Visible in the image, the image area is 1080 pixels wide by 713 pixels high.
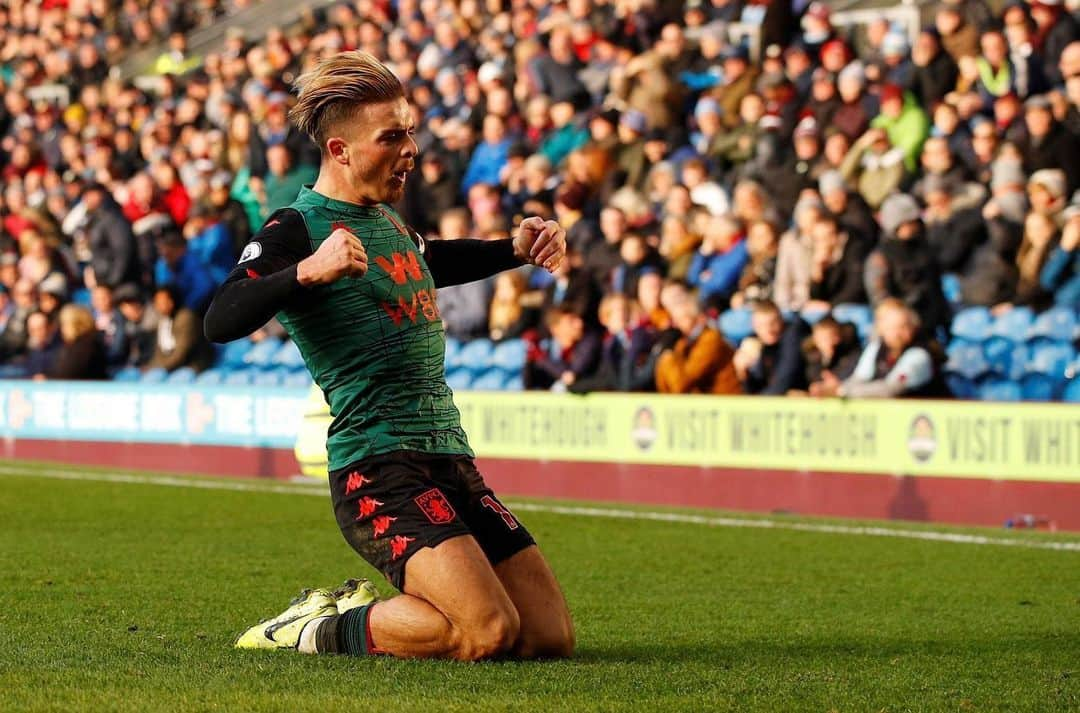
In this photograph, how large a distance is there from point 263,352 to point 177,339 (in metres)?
0.92

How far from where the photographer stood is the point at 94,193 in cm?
2175

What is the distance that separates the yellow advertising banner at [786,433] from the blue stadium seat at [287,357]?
3.18m

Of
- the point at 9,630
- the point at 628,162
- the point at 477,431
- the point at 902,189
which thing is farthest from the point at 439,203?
the point at 9,630

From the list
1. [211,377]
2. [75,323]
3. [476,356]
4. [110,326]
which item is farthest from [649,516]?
[110,326]

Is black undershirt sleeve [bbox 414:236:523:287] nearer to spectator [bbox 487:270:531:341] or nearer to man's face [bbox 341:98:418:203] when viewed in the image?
man's face [bbox 341:98:418:203]

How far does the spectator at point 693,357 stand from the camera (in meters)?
14.4

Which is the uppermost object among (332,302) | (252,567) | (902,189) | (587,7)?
(587,7)

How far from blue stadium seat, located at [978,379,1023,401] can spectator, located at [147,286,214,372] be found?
8606 millimetres

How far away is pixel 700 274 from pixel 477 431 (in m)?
2.29

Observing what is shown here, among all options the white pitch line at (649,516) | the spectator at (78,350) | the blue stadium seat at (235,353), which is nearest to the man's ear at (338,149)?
the white pitch line at (649,516)

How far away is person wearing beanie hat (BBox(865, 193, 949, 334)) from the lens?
552 inches

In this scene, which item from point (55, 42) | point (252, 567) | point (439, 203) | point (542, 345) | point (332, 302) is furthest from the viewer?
point (55, 42)

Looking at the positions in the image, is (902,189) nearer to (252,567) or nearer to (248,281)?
(252,567)

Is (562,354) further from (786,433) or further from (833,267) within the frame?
(786,433)
